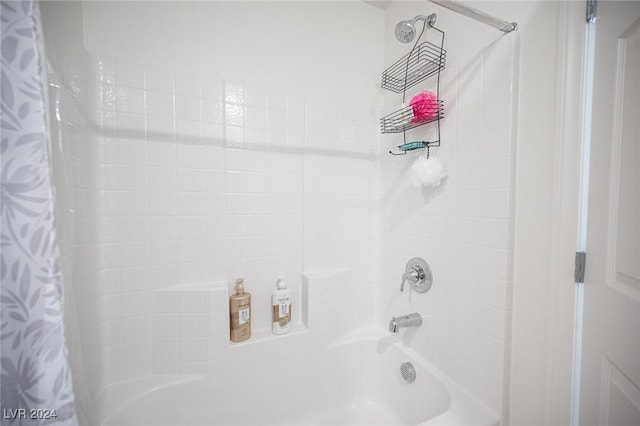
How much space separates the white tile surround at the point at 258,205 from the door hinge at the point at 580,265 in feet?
0.54

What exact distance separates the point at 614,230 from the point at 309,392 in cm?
135

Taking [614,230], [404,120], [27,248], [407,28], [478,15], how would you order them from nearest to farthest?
[27,248] < [614,230] < [478,15] < [407,28] < [404,120]

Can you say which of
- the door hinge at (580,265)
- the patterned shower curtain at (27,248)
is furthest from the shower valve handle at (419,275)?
the patterned shower curtain at (27,248)

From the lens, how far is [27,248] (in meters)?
0.48

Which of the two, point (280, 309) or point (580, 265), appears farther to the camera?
point (280, 309)

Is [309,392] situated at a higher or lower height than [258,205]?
lower

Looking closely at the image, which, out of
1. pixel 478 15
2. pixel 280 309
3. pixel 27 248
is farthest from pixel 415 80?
pixel 27 248

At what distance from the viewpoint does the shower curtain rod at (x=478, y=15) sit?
2.41ft

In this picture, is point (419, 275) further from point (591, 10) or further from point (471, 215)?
point (591, 10)

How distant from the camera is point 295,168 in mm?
1283

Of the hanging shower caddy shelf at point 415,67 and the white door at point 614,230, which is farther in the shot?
the hanging shower caddy shelf at point 415,67

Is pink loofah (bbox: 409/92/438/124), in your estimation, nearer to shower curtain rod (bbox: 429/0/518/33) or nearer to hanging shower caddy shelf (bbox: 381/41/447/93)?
hanging shower caddy shelf (bbox: 381/41/447/93)

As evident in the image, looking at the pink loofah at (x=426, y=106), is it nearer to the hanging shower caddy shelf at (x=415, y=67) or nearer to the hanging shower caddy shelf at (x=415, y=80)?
the hanging shower caddy shelf at (x=415, y=80)

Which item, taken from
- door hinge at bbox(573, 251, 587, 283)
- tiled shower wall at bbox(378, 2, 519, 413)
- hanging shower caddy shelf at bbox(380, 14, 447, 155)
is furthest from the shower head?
door hinge at bbox(573, 251, 587, 283)
